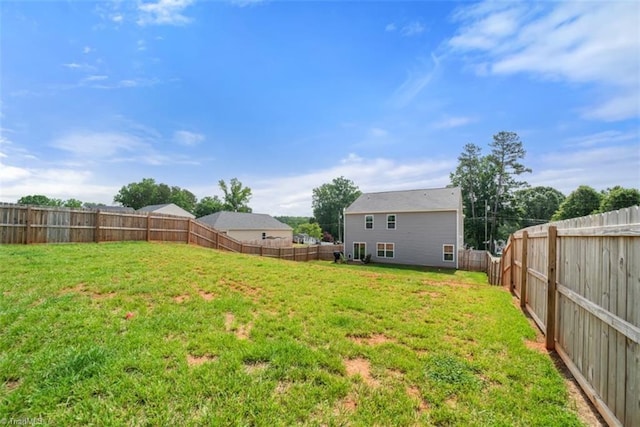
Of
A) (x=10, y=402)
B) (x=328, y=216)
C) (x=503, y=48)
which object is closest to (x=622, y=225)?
(x=10, y=402)

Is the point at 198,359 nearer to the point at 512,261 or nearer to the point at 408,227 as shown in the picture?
the point at 512,261

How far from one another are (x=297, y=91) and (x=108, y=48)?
20.9 ft

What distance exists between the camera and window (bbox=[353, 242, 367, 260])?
80.6ft

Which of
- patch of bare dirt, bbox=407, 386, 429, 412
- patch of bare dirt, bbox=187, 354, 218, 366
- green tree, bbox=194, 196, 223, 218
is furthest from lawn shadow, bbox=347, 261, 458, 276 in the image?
green tree, bbox=194, 196, 223, 218

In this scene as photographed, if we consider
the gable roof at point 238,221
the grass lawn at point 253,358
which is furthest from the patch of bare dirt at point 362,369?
the gable roof at point 238,221

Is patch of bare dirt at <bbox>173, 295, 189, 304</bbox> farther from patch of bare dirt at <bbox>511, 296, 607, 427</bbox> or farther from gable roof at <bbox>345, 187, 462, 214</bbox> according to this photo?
gable roof at <bbox>345, 187, 462, 214</bbox>

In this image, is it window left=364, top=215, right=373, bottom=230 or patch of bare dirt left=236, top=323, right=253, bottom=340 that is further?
window left=364, top=215, right=373, bottom=230

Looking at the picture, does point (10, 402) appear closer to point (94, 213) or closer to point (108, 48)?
point (108, 48)

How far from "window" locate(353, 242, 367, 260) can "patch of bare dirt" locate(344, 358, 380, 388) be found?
21590mm

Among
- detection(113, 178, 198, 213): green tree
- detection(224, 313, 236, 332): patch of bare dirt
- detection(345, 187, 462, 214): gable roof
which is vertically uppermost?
detection(113, 178, 198, 213): green tree

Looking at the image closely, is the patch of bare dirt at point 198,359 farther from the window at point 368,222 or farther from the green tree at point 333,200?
the green tree at point 333,200

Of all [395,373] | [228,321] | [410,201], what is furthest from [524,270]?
[410,201]

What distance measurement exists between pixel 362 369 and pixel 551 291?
9.82 ft

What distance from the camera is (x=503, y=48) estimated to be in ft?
25.2
